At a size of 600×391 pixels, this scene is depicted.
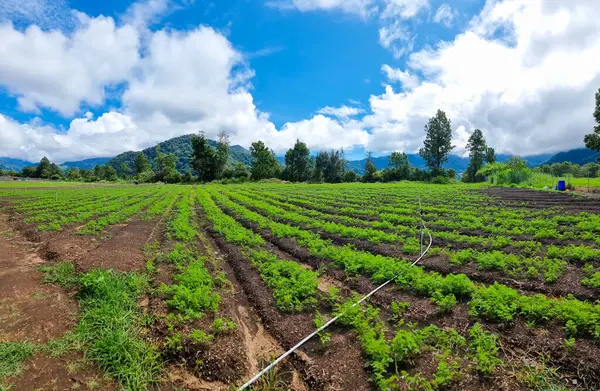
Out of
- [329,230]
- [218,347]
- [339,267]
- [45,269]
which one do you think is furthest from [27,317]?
[329,230]

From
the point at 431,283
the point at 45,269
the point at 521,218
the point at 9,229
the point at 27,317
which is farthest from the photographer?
the point at 9,229

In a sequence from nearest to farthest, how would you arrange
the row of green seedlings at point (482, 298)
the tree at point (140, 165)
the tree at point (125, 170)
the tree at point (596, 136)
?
the row of green seedlings at point (482, 298) → the tree at point (596, 136) → the tree at point (140, 165) → the tree at point (125, 170)

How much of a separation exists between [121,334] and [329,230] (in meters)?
8.96

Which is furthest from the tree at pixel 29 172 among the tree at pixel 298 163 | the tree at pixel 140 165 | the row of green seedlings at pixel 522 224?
the row of green seedlings at pixel 522 224

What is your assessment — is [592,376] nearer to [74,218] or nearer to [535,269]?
[535,269]

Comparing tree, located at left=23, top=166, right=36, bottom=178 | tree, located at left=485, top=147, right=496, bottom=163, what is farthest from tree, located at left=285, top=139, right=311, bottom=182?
tree, located at left=23, top=166, right=36, bottom=178

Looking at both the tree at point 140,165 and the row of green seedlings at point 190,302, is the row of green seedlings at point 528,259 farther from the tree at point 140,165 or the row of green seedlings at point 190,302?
the tree at point 140,165

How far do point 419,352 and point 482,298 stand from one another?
244 centimetres

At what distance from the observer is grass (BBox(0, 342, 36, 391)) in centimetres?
441

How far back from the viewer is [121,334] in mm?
5293

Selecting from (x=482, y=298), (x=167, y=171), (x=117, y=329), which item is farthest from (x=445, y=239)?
(x=167, y=171)

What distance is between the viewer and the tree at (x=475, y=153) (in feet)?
235

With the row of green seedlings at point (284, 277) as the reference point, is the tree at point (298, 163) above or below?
above

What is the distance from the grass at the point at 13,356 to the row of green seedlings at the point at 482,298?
6832 mm
